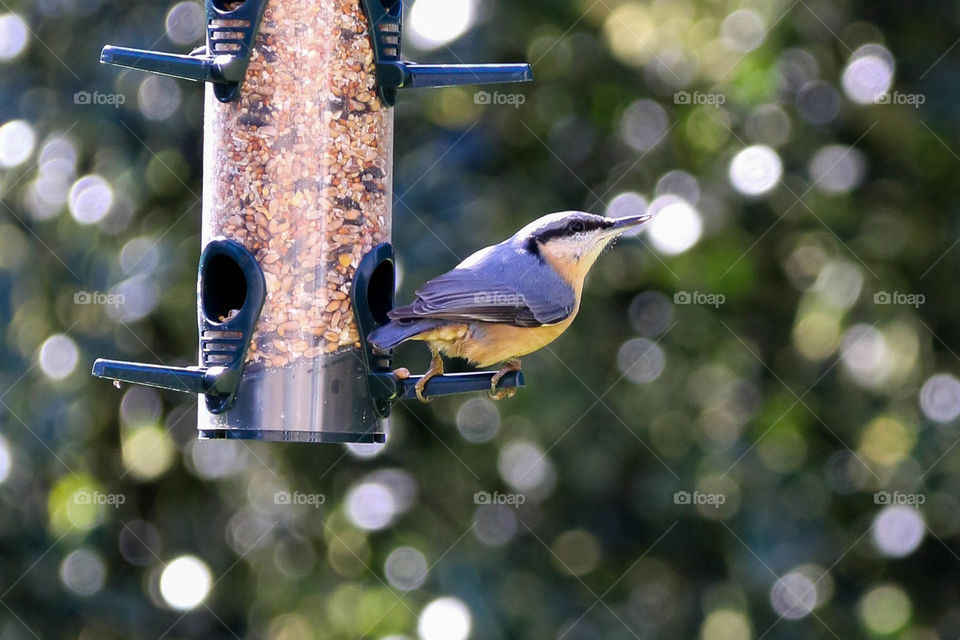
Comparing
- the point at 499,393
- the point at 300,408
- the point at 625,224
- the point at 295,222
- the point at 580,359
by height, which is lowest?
the point at 300,408

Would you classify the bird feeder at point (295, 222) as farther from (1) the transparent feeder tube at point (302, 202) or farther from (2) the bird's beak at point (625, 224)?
(2) the bird's beak at point (625, 224)

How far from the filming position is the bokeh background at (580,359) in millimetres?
Answer: 5055

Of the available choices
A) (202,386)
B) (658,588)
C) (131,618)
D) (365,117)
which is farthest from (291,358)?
(658,588)

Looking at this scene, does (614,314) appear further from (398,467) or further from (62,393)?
(62,393)

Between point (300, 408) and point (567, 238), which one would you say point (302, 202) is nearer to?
point (300, 408)

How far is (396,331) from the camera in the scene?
3.74m

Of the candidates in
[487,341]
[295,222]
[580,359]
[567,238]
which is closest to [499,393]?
[487,341]

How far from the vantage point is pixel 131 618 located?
201 inches

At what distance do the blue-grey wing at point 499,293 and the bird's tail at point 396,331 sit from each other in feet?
0.10

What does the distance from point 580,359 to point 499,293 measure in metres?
1.29

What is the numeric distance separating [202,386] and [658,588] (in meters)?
2.53

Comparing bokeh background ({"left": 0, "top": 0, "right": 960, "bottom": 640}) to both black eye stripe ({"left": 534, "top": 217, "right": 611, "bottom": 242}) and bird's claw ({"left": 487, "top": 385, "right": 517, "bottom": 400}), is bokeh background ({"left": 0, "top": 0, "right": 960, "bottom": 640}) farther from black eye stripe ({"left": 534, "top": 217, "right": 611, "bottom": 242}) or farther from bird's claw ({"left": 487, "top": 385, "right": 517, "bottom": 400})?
bird's claw ({"left": 487, "top": 385, "right": 517, "bottom": 400})

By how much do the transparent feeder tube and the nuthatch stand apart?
20 centimetres

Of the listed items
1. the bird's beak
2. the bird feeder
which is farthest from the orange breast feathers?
the bird's beak
